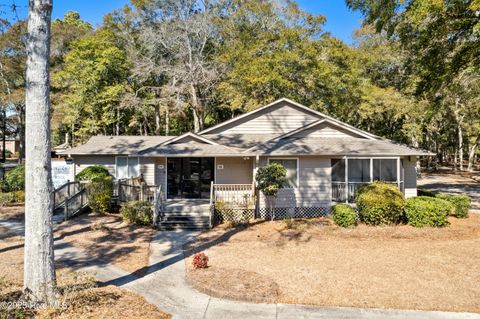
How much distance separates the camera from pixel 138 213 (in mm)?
14070

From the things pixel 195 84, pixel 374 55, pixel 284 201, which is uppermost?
pixel 374 55

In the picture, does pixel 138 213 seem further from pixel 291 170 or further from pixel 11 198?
pixel 11 198

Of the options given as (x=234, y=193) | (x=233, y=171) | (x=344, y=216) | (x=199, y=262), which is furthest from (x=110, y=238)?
(x=344, y=216)

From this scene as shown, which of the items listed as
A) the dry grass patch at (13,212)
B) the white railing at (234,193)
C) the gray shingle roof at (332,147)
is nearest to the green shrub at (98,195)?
the dry grass patch at (13,212)

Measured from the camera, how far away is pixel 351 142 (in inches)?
682

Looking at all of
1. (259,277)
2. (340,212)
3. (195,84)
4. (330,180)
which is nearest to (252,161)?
(330,180)

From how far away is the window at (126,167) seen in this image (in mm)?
20062

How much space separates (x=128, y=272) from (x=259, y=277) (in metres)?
3.37

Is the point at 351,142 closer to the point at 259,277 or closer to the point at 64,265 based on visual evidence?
the point at 259,277

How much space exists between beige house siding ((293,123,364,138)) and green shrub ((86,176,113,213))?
10082 mm

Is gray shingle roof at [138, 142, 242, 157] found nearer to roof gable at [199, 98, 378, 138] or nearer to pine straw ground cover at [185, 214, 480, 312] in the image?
roof gable at [199, 98, 378, 138]

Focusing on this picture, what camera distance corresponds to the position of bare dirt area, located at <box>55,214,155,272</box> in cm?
990

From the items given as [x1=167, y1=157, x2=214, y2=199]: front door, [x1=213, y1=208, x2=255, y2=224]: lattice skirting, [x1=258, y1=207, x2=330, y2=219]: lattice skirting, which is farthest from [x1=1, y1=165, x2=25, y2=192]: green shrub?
[x1=258, y1=207, x2=330, y2=219]: lattice skirting

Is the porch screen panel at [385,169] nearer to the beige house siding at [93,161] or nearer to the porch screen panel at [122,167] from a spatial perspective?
the porch screen panel at [122,167]
